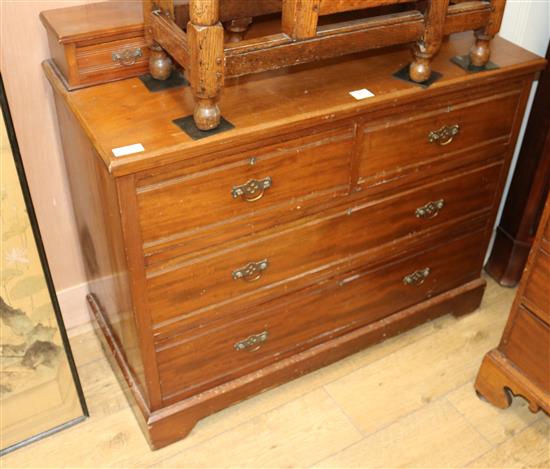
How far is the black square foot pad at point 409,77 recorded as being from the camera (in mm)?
1754

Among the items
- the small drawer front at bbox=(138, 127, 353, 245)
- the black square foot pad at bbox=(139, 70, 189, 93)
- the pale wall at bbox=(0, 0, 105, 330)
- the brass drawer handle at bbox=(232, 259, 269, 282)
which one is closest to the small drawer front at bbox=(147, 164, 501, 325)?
the brass drawer handle at bbox=(232, 259, 269, 282)

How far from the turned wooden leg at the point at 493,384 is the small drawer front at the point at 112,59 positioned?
137cm

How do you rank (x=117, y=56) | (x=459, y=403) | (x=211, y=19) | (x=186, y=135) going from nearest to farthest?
(x=211, y=19) < (x=186, y=135) < (x=117, y=56) < (x=459, y=403)

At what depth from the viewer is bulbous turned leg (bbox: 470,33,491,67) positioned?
1.81m

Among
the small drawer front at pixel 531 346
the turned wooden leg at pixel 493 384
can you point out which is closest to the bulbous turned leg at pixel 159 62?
the small drawer front at pixel 531 346

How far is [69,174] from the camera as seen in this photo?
1.99m

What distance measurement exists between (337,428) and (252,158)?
37.4 inches

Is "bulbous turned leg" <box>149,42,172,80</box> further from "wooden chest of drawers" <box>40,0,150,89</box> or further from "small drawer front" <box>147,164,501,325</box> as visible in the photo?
"small drawer front" <box>147,164,501,325</box>

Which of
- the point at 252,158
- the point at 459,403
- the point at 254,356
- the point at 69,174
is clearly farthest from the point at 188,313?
the point at 459,403

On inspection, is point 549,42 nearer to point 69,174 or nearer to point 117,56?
point 117,56

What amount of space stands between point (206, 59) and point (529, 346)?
124 cm

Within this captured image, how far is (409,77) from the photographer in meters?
1.77

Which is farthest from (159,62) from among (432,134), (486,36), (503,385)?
(503,385)

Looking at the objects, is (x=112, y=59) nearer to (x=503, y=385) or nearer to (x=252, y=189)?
(x=252, y=189)
